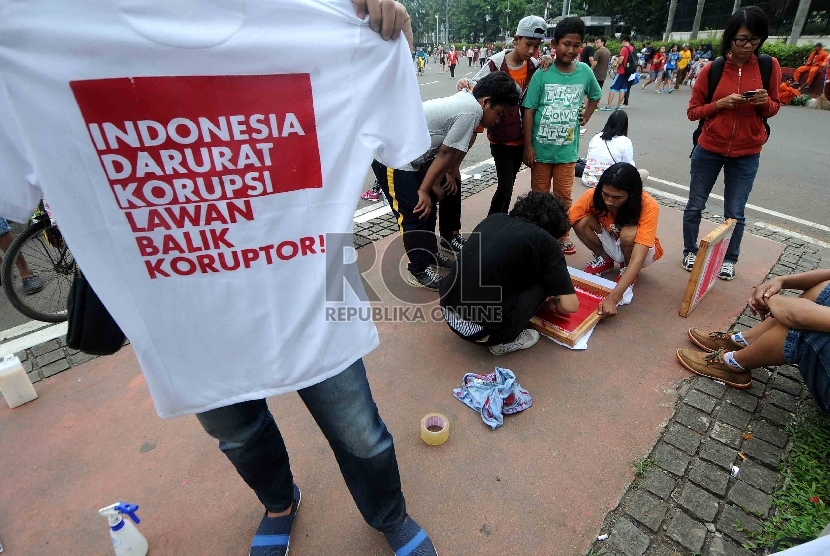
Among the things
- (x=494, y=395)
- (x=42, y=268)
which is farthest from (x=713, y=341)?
(x=42, y=268)

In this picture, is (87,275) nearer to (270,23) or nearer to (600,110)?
(270,23)

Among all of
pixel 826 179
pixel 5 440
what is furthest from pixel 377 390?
pixel 826 179

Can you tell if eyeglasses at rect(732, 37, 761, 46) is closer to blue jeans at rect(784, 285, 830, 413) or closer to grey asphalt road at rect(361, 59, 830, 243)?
blue jeans at rect(784, 285, 830, 413)

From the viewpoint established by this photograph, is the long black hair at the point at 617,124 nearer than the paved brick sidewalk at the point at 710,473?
No

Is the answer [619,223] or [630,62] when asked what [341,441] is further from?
[630,62]

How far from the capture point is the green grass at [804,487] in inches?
70.1

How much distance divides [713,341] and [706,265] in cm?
55

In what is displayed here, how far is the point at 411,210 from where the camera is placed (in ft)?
10.6

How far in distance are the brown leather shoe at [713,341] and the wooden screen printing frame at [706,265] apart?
300 mm

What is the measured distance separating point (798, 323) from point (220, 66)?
2530 millimetres

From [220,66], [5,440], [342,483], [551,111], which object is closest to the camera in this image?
[220,66]

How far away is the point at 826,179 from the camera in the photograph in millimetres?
6051

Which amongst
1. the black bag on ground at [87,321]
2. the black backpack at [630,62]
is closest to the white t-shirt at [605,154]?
the black bag on ground at [87,321]

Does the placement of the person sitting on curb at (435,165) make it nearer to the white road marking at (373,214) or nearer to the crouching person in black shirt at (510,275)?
the crouching person in black shirt at (510,275)
